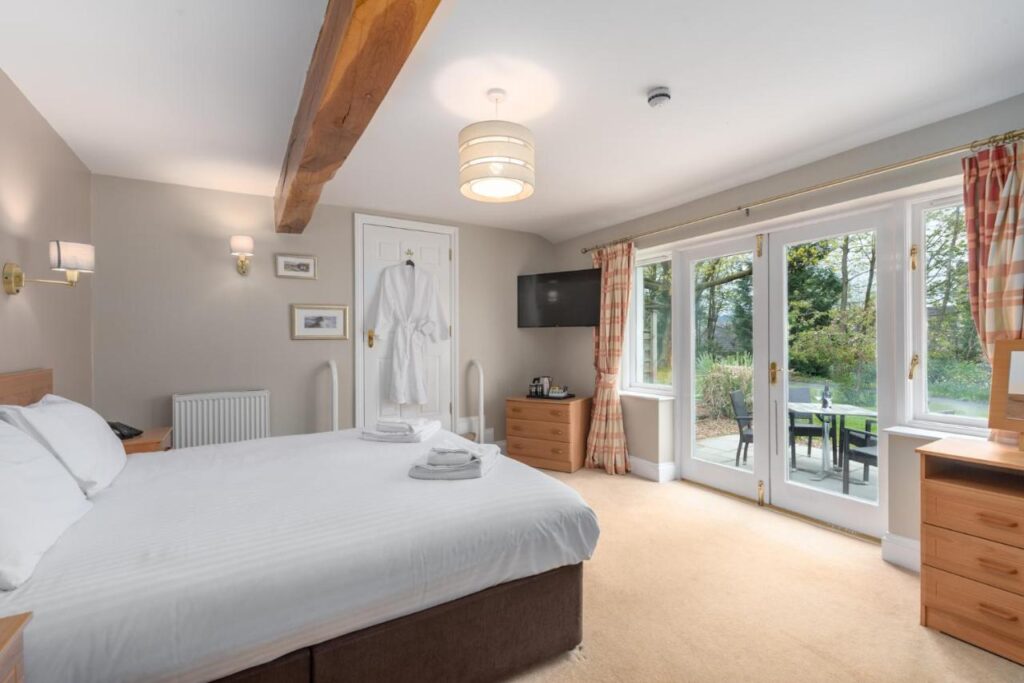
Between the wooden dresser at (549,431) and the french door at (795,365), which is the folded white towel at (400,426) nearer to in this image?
the wooden dresser at (549,431)

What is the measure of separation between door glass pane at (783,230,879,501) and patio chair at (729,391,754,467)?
283 millimetres

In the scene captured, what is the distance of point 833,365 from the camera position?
308 cm

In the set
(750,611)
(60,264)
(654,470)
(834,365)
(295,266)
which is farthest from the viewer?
(654,470)

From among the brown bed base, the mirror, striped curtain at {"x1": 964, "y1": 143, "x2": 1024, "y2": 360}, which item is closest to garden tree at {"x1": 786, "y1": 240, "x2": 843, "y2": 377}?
striped curtain at {"x1": 964, "y1": 143, "x2": 1024, "y2": 360}

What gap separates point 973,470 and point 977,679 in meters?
0.86

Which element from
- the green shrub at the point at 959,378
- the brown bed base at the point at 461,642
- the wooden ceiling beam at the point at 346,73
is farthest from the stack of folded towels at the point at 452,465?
the green shrub at the point at 959,378

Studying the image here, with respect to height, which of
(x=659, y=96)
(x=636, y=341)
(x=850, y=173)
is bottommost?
(x=636, y=341)

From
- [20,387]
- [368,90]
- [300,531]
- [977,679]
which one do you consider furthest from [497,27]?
[977,679]

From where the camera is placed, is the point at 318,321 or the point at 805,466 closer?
the point at 805,466

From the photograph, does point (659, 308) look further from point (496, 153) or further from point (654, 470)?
point (496, 153)

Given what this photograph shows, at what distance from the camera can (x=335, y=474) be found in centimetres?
206

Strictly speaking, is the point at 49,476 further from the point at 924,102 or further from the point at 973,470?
the point at 924,102

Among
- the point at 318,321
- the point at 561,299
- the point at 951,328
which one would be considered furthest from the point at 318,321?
the point at 951,328

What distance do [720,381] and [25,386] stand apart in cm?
430
